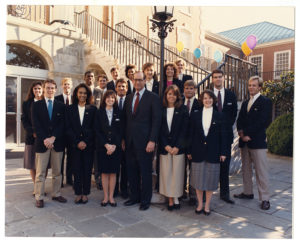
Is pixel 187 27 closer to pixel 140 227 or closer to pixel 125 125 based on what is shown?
pixel 125 125

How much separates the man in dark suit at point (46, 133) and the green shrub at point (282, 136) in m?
6.47

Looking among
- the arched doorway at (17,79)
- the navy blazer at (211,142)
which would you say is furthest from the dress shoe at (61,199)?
the arched doorway at (17,79)

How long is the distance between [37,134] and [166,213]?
6.78 feet

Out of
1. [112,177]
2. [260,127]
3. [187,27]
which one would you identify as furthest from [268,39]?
[112,177]

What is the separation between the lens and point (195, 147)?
132 inches

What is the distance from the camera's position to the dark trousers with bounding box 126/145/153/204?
138 inches

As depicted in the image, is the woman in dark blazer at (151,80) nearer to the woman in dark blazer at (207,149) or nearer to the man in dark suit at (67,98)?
the woman in dark blazer at (207,149)

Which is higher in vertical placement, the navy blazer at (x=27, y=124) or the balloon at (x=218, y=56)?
the balloon at (x=218, y=56)

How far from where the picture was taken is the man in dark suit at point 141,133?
3443mm

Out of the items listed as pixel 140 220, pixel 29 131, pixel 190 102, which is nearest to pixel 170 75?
pixel 190 102

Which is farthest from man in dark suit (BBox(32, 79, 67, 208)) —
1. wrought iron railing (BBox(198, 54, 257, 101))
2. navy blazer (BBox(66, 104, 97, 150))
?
wrought iron railing (BBox(198, 54, 257, 101))

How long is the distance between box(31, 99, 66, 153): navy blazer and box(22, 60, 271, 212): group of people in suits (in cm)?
1

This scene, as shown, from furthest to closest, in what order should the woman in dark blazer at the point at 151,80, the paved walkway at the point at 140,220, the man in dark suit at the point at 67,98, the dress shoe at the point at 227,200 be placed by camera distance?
the man in dark suit at the point at 67,98 < the woman in dark blazer at the point at 151,80 < the dress shoe at the point at 227,200 < the paved walkway at the point at 140,220

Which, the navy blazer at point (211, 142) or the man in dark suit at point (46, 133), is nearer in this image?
the navy blazer at point (211, 142)
